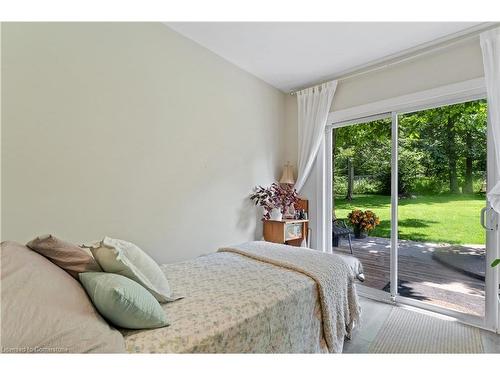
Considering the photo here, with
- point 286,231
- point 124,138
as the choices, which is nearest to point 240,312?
point 124,138

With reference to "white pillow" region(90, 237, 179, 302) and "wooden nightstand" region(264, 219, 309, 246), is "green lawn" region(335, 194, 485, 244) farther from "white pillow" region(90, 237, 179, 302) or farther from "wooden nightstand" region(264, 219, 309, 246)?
"white pillow" region(90, 237, 179, 302)

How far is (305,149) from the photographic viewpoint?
3.25 m

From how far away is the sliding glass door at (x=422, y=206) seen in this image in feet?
7.53

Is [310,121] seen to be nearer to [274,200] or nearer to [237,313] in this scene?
[274,200]

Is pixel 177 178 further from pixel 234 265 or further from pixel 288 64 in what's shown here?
pixel 288 64

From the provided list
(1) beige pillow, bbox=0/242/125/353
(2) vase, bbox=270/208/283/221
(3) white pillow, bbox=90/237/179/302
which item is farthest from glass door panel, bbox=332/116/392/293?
(1) beige pillow, bbox=0/242/125/353

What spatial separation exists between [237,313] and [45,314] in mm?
741

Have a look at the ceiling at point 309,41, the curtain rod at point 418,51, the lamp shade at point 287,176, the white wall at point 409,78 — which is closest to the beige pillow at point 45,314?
the ceiling at point 309,41

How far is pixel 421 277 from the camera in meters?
2.66

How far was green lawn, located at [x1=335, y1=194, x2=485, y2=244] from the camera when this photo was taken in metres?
2.34

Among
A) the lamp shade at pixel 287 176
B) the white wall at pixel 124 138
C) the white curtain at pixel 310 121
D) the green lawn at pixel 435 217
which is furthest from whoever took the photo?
the lamp shade at pixel 287 176

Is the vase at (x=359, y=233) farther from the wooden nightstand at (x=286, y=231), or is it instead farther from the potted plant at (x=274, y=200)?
the potted plant at (x=274, y=200)

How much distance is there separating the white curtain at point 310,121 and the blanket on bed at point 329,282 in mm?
1388
